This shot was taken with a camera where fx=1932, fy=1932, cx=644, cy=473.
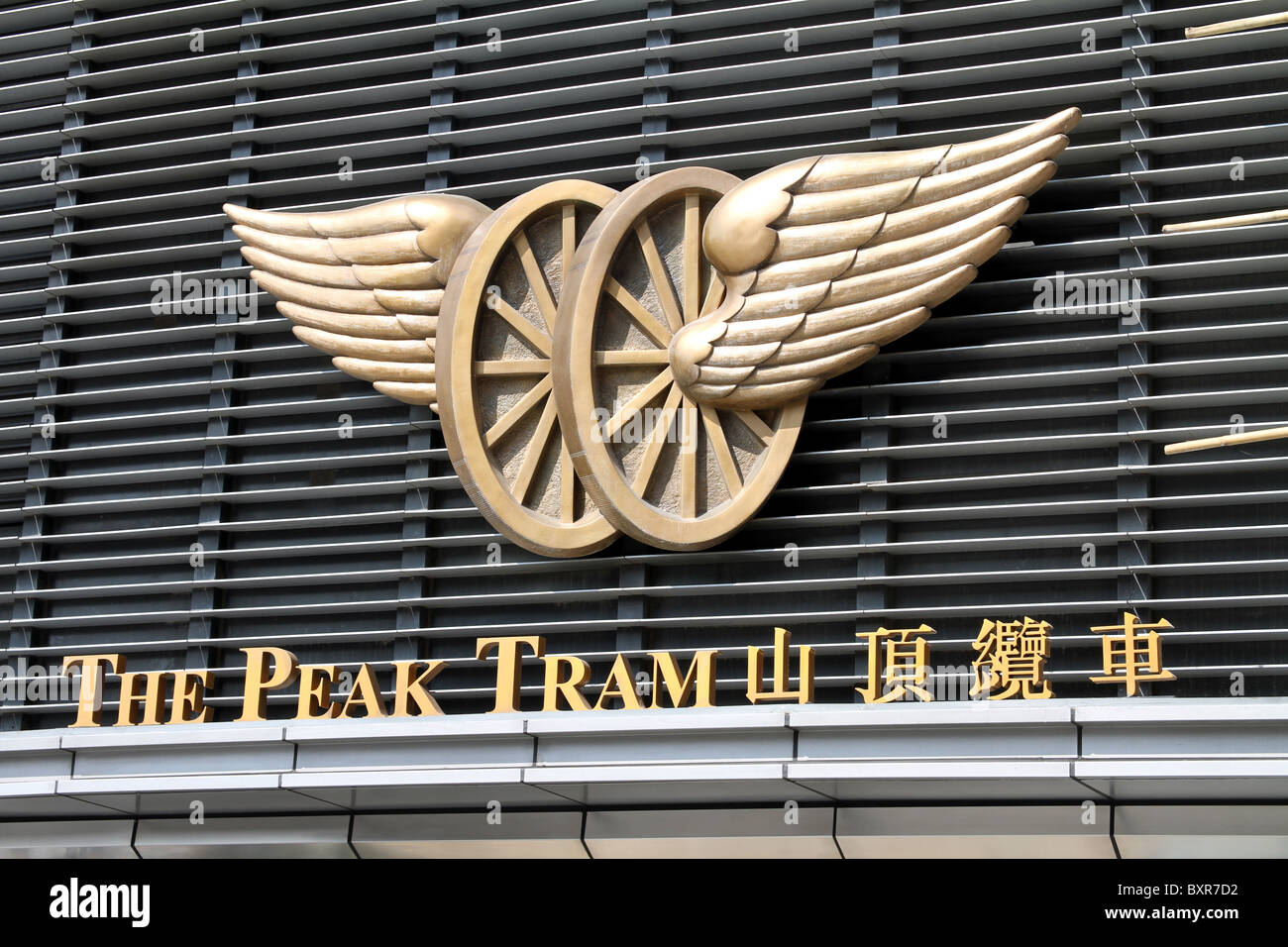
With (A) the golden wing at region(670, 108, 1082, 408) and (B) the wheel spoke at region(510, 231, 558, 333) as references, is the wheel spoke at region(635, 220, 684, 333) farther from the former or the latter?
(B) the wheel spoke at region(510, 231, 558, 333)

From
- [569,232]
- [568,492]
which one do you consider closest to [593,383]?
[568,492]

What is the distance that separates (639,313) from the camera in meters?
16.9

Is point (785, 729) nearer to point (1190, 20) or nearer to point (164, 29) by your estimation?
point (1190, 20)

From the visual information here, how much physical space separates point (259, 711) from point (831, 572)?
4.98 meters

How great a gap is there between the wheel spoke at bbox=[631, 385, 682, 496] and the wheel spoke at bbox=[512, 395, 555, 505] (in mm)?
977

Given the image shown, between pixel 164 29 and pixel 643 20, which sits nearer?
pixel 643 20

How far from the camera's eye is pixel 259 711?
16.3 metres

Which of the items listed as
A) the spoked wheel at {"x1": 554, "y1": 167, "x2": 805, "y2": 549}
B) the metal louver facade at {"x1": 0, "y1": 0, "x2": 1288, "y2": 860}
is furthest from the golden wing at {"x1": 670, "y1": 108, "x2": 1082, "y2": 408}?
the metal louver facade at {"x1": 0, "y1": 0, "x2": 1288, "y2": 860}

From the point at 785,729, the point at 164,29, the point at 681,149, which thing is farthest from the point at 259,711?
the point at 164,29

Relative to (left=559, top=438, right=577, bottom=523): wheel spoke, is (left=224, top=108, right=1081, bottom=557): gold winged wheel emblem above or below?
above

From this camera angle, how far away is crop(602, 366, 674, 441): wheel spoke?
16.6m

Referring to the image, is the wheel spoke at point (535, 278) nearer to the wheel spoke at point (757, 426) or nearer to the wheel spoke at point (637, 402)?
the wheel spoke at point (637, 402)

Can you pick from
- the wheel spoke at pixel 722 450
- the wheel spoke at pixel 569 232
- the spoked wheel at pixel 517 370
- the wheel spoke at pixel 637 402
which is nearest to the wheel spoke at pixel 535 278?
the spoked wheel at pixel 517 370

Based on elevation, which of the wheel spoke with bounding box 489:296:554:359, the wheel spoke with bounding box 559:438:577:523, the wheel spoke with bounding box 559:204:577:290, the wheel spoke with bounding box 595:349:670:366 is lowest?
the wheel spoke with bounding box 559:438:577:523
